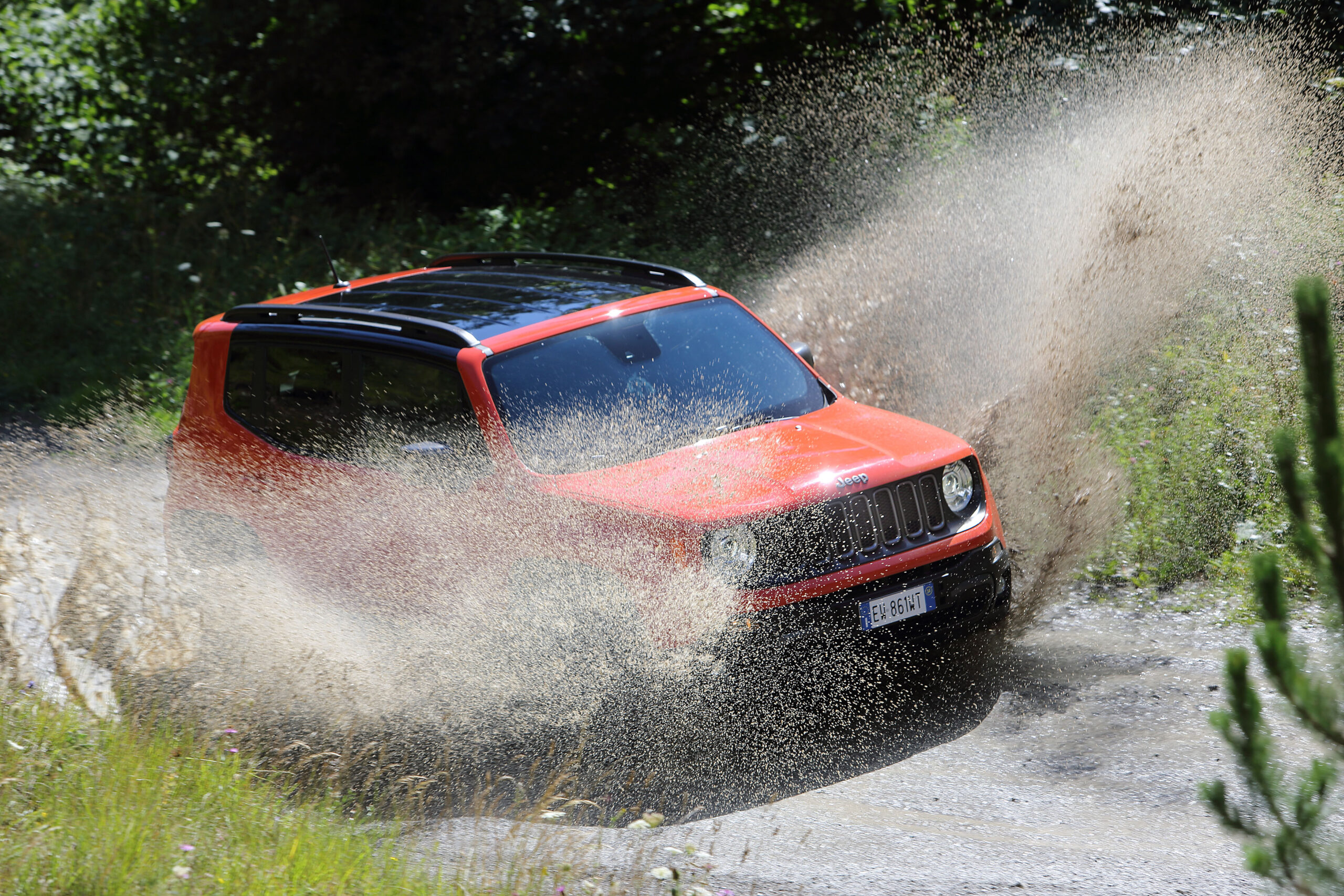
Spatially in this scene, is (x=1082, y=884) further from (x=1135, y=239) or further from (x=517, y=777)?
(x=1135, y=239)

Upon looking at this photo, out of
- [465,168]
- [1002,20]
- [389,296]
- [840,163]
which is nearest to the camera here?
[389,296]

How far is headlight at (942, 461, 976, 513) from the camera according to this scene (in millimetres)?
5008

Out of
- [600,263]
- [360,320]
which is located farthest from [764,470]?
[600,263]

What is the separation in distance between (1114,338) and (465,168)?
8.24m

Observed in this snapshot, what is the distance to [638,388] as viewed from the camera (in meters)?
5.16

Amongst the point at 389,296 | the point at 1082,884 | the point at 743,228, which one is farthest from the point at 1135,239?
the point at 1082,884

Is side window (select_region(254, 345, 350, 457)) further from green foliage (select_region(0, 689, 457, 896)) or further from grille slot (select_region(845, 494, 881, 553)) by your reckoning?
grille slot (select_region(845, 494, 881, 553))

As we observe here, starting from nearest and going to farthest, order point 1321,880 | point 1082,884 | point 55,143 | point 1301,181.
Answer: point 1321,880 < point 1082,884 < point 1301,181 < point 55,143

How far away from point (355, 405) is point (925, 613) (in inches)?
107

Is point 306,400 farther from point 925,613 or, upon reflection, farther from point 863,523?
point 925,613

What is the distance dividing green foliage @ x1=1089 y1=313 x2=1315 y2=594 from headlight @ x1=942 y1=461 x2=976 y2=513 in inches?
59.3

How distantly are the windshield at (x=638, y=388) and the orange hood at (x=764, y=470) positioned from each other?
13 centimetres

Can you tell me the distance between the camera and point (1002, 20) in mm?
10500

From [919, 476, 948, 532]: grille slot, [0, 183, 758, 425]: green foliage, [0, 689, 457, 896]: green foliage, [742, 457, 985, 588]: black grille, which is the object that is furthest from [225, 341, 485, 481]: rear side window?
[0, 183, 758, 425]: green foliage
